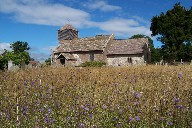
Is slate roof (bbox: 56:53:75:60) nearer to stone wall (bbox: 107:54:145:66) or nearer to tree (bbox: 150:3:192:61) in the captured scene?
stone wall (bbox: 107:54:145:66)

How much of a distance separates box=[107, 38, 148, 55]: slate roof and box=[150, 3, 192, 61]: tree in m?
3.29

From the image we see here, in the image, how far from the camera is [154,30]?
47719 millimetres

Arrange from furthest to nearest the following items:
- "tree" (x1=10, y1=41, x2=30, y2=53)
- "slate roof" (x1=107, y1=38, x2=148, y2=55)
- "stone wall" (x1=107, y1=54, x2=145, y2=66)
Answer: "tree" (x1=10, y1=41, x2=30, y2=53) → "slate roof" (x1=107, y1=38, x2=148, y2=55) → "stone wall" (x1=107, y1=54, x2=145, y2=66)

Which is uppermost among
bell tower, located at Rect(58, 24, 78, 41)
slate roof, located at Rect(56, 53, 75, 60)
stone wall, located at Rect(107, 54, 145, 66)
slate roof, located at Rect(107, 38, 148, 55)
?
bell tower, located at Rect(58, 24, 78, 41)

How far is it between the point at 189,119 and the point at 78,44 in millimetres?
48823

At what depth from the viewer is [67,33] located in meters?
68.9

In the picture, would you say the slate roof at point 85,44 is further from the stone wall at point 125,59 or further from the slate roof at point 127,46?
the stone wall at point 125,59

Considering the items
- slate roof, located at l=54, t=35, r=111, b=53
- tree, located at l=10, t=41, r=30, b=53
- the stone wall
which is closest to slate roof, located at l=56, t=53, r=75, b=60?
slate roof, located at l=54, t=35, r=111, b=53

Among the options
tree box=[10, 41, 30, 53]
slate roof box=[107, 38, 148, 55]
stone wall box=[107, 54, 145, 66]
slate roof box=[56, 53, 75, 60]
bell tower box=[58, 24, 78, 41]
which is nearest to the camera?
stone wall box=[107, 54, 145, 66]

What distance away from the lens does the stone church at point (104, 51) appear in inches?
1885

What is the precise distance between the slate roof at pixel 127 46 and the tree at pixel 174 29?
329 cm

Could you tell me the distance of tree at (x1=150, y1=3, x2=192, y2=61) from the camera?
4431 centimetres

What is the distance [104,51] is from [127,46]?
13.9 ft

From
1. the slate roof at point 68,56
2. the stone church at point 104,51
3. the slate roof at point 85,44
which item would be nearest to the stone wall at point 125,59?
the stone church at point 104,51
